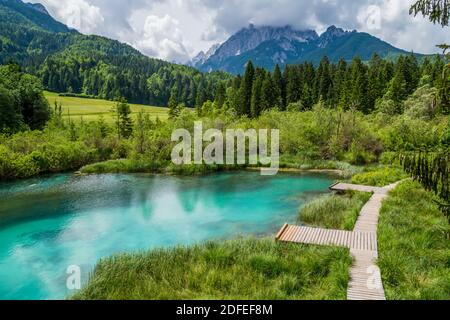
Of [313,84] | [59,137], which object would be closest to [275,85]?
[313,84]

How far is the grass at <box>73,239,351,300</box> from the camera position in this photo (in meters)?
8.41

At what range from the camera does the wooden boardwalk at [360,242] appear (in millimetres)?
8188

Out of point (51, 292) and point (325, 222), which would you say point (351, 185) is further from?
point (51, 292)

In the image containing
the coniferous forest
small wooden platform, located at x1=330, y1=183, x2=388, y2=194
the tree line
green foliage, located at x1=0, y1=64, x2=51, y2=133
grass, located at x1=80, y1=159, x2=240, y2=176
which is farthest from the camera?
the tree line

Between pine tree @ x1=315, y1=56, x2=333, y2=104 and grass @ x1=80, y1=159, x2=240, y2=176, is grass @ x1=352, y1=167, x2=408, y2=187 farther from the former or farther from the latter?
pine tree @ x1=315, y1=56, x2=333, y2=104

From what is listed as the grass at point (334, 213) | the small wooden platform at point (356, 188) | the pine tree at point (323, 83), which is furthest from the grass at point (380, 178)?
the pine tree at point (323, 83)

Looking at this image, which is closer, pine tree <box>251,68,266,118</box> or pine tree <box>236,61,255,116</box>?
pine tree <box>251,68,266,118</box>

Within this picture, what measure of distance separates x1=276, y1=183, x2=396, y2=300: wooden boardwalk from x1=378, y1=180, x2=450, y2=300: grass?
0.84 feet

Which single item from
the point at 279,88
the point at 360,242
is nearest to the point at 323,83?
the point at 279,88

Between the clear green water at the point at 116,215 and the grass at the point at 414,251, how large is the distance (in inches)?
187

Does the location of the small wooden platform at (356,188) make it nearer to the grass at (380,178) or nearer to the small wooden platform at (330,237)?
the grass at (380,178)

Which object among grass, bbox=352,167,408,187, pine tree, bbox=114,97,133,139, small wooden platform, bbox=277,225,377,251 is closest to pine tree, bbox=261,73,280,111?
pine tree, bbox=114,97,133,139

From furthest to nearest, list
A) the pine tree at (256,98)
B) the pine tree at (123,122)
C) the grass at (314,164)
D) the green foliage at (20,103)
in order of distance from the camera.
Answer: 1. the pine tree at (256,98)
2. the pine tree at (123,122)
3. the green foliage at (20,103)
4. the grass at (314,164)

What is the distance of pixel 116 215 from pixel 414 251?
13.7 m
